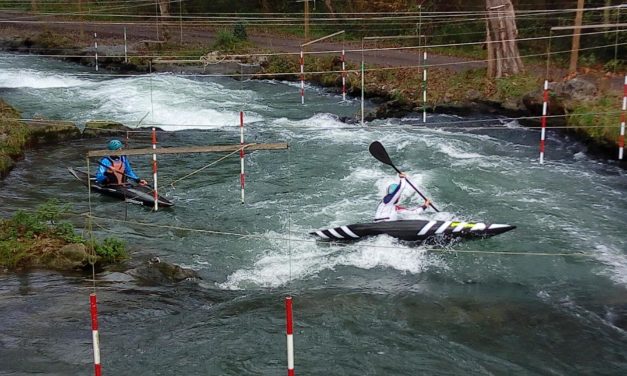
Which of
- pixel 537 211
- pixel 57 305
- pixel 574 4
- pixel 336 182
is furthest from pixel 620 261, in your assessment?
pixel 574 4

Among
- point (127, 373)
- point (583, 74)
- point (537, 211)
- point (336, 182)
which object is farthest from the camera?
point (583, 74)

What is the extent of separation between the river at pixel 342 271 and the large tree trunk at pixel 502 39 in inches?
116

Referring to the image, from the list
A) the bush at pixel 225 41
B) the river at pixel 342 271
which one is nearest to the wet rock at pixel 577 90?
the river at pixel 342 271

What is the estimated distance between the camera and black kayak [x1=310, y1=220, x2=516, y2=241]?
9312mm

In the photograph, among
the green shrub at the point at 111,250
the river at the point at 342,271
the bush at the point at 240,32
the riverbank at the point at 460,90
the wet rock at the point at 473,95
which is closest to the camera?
the river at the point at 342,271

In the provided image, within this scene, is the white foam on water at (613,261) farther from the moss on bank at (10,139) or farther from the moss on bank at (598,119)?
the moss on bank at (10,139)

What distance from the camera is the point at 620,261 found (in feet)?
29.9

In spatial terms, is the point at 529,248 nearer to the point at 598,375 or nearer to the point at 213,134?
the point at 598,375

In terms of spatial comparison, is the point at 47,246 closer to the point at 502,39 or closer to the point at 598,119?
the point at 598,119

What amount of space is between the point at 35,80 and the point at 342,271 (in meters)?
17.9

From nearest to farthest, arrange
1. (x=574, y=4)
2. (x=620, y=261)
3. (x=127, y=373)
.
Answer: (x=127, y=373) < (x=620, y=261) < (x=574, y=4)

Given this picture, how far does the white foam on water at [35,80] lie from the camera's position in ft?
74.5

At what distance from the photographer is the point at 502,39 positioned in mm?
18297

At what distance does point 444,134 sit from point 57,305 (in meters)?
10.6
